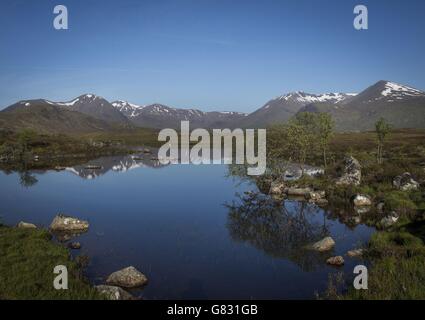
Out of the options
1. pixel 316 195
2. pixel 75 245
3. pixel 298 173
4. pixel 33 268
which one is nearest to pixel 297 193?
pixel 316 195

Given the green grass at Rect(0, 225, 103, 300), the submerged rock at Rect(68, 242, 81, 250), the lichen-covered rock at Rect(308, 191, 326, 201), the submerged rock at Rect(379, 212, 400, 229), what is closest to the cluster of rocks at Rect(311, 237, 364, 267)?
the submerged rock at Rect(379, 212, 400, 229)

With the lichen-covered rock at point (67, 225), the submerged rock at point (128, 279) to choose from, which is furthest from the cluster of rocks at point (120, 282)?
the lichen-covered rock at point (67, 225)

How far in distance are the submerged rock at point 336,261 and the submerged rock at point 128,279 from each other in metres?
12.4

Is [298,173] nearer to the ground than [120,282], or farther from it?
farther from it

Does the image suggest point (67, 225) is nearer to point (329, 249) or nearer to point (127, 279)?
point (127, 279)

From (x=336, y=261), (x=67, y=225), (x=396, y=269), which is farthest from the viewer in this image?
(x=67, y=225)

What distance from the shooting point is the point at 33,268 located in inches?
774

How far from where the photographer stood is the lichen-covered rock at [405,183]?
42434 millimetres

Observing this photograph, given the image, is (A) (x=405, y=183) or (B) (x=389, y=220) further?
(A) (x=405, y=183)

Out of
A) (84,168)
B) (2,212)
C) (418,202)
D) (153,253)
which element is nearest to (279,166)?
(418,202)

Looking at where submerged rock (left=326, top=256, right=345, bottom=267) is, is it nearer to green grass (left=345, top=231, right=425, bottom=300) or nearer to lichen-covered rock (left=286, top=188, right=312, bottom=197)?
green grass (left=345, top=231, right=425, bottom=300)

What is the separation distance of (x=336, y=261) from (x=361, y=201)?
1982 cm

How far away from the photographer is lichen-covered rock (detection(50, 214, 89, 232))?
3156cm
